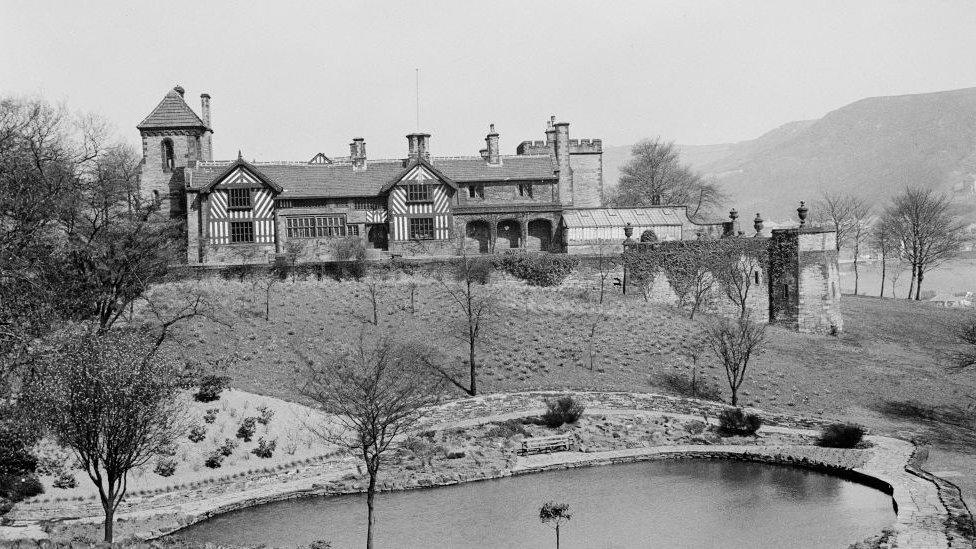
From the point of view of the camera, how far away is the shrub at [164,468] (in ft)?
85.8

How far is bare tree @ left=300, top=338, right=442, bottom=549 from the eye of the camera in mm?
21641

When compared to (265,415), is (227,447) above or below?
below

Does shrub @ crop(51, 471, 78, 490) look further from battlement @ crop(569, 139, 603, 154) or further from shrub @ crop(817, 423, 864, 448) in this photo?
battlement @ crop(569, 139, 603, 154)

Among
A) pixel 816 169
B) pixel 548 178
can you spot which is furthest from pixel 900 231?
pixel 816 169

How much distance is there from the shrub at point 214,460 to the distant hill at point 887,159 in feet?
399

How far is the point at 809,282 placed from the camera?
1858 inches

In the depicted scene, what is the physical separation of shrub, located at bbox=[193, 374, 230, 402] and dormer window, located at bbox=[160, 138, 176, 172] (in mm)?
27752

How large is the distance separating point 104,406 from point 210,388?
11.4 m

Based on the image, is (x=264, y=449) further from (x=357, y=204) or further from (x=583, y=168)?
(x=583, y=168)

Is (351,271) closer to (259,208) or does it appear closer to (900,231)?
(259,208)

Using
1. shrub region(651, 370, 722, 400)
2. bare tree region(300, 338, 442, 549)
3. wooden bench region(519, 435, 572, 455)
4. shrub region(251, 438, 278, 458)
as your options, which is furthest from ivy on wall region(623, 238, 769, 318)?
shrub region(251, 438, 278, 458)

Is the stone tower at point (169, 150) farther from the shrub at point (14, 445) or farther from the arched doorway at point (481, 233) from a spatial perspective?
the shrub at point (14, 445)

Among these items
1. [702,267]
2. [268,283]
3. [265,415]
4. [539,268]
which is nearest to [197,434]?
[265,415]

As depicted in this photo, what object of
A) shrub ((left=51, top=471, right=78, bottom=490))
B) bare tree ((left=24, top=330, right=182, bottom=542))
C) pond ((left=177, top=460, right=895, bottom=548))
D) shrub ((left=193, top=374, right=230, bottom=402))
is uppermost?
bare tree ((left=24, top=330, right=182, bottom=542))
